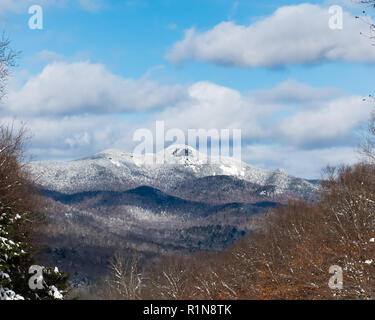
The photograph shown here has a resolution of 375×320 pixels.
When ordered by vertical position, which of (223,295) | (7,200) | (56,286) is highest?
(7,200)

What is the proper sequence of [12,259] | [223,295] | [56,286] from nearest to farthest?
[12,259]
[56,286]
[223,295]

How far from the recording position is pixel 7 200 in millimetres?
23781

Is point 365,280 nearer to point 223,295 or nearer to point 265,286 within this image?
point 265,286

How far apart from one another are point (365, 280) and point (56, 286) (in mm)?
14486

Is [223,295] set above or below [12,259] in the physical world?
below

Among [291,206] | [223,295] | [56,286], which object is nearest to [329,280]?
[56,286]

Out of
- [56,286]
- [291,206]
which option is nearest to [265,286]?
[56,286]
